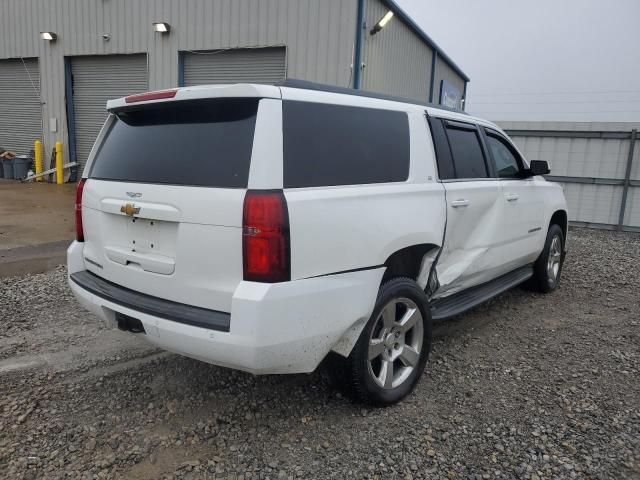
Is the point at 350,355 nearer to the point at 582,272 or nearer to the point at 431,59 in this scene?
the point at 582,272

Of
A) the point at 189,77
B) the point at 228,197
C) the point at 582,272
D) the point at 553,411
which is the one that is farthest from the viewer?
the point at 189,77

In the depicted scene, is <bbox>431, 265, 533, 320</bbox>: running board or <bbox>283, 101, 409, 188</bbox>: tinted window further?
<bbox>431, 265, 533, 320</bbox>: running board

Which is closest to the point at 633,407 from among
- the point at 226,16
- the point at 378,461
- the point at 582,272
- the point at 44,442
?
the point at 378,461

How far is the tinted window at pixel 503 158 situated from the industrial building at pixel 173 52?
20.4 ft

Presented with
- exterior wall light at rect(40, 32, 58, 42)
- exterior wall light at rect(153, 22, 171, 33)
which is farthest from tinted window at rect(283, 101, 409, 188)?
exterior wall light at rect(40, 32, 58, 42)

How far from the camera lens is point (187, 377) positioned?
347 cm

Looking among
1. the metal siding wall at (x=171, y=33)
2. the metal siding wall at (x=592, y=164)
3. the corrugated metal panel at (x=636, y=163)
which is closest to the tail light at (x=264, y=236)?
the metal siding wall at (x=171, y=33)

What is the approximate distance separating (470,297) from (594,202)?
28.8ft

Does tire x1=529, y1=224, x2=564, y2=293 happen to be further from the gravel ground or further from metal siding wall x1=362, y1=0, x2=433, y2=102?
metal siding wall x1=362, y1=0, x2=433, y2=102

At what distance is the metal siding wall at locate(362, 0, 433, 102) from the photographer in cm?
1174

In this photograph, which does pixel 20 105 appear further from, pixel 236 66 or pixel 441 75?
pixel 441 75

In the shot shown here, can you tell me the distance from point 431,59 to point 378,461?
663 inches

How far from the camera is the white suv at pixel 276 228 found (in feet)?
7.91

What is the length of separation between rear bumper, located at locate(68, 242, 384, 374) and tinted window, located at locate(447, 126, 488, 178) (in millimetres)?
1477
